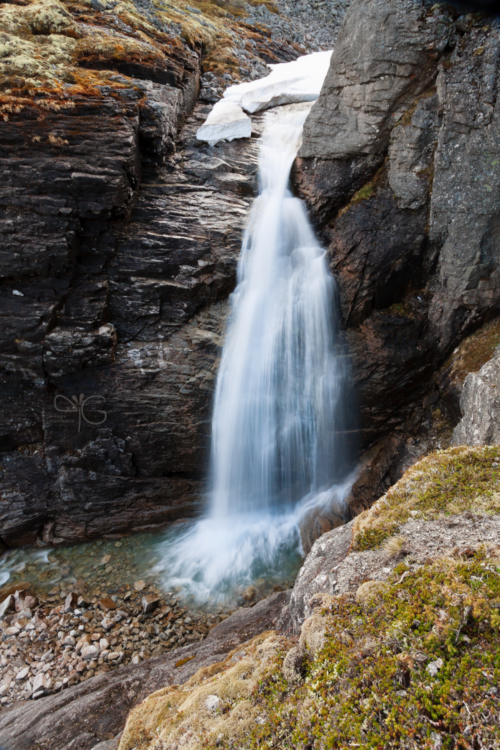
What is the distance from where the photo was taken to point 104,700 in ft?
17.9

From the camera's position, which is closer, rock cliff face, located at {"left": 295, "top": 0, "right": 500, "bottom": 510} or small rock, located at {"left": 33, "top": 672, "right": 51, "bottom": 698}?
small rock, located at {"left": 33, "top": 672, "right": 51, "bottom": 698}

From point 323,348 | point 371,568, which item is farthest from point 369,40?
point 371,568

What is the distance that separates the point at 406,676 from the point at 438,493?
2.33 metres

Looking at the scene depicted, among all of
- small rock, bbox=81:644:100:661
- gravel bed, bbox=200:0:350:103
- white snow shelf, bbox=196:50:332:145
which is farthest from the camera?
gravel bed, bbox=200:0:350:103

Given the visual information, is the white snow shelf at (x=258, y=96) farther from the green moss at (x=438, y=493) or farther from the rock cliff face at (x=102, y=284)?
the green moss at (x=438, y=493)

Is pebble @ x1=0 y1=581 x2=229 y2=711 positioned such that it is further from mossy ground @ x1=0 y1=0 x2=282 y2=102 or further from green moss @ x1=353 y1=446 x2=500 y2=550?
mossy ground @ x1=0 y1=0 x2=282 y2=102

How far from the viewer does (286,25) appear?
778 inches

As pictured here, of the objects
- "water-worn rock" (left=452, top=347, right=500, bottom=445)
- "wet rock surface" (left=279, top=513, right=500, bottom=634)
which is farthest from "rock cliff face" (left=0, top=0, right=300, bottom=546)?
"wet rock surface" (left=279, top=513, right=500, bottom=634)

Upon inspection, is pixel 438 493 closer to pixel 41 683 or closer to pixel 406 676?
pixel 406 676

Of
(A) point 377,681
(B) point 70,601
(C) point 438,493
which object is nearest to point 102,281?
(B) point 70,601

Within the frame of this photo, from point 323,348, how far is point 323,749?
955cm

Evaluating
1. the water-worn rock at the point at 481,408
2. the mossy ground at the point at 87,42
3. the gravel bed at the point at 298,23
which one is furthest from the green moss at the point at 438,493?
the gravel bed at the point at 298,23

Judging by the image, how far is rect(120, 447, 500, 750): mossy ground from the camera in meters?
2.13

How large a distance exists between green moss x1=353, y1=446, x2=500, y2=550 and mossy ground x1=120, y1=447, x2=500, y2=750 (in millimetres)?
290
